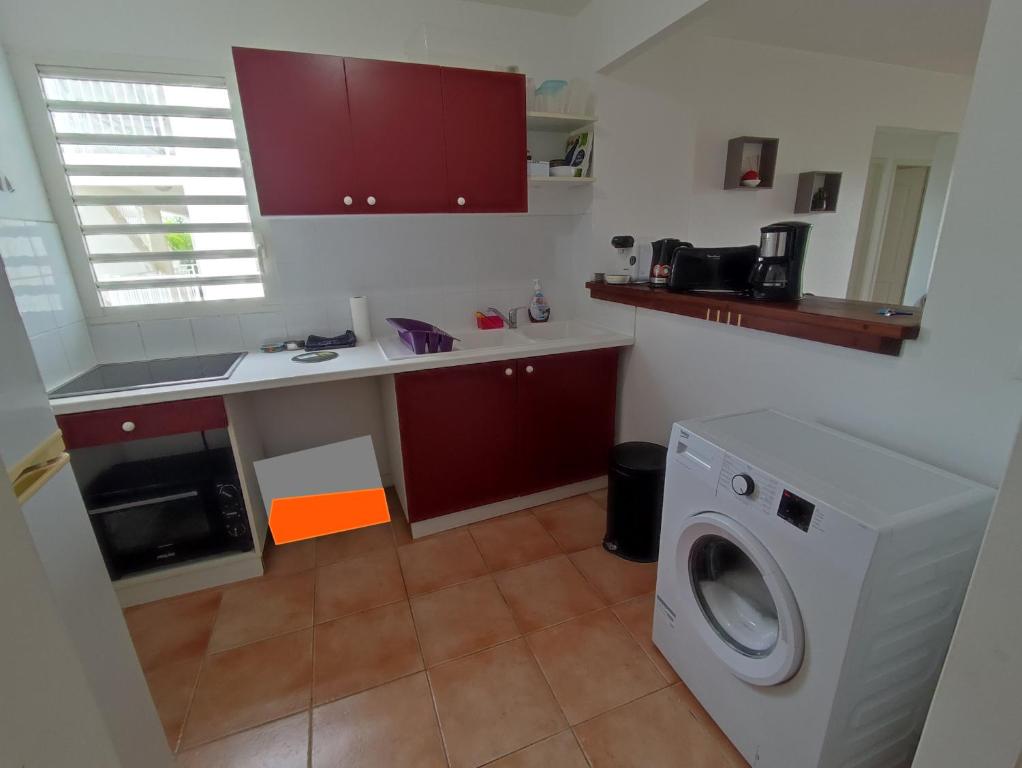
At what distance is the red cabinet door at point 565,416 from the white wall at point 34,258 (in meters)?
1.76

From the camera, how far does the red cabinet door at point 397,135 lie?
1.79m

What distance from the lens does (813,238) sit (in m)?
3.04

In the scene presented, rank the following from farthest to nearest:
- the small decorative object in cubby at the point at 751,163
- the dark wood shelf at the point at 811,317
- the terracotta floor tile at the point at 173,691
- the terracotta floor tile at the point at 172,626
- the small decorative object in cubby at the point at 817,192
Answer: the small decorative object in cubby at the point at 817,192
the small decorative object in cubby at the point at 751,163
the terracotta floor tile at the point at 172,626
the terracotta floor tile at the point at 173,691
the dark wood shelf at the point at 811,317

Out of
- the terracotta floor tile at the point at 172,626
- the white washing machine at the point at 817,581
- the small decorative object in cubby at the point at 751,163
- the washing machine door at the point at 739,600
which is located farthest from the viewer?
the small decorative object in cubby at the point at 751,163

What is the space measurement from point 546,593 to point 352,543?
948mm

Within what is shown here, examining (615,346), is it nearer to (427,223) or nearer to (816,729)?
(427,223)

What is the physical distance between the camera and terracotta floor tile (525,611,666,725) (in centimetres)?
134

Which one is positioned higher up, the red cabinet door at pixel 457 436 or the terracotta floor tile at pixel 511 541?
the red cabinet door at pixel 457 436

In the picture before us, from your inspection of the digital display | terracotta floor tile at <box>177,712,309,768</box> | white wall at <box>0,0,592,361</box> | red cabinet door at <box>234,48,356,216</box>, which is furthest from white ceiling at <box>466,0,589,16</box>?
terracotta floor tile at <box>177,712,309,768</box>

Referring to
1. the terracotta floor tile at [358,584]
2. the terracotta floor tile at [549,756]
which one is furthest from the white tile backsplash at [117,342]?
the terracotta floor tile at [549,756]

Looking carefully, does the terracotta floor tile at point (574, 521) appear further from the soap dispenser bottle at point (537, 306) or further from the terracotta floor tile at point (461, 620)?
the soap dispenser bottle at point (537, 306)

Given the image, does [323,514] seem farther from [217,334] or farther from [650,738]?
[650,738]

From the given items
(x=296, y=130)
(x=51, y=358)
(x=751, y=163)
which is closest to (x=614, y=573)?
(x=296, y=130)

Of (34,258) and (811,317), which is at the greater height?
(34,258)
